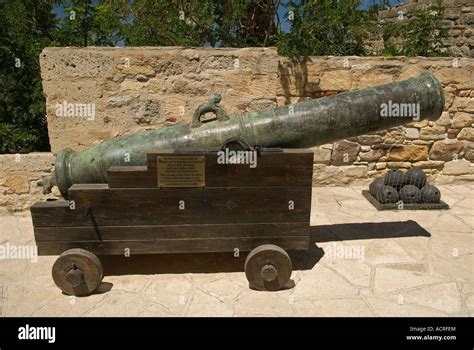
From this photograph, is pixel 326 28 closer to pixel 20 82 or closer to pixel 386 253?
pixel 386 253

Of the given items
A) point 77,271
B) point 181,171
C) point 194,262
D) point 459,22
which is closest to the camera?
point 181,171

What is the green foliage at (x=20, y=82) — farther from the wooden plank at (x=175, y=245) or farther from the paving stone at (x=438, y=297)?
the paving stone at (x=438, y=297)

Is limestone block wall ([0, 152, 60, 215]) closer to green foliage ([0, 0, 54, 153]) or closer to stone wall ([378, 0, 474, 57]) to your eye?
green foliage ([0, 0, 54, 153])

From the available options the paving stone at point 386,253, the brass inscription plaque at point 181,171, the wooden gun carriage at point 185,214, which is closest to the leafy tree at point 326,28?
the paving stone at point 386,253

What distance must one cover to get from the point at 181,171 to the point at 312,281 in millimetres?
1383

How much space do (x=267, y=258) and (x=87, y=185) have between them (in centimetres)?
142

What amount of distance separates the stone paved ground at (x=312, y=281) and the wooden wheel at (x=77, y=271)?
9 cm

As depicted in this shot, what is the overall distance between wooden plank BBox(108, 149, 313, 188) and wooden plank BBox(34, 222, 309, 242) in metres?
0.33

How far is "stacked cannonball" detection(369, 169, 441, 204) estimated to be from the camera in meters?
4.68

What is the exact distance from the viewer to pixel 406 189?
15.6ft

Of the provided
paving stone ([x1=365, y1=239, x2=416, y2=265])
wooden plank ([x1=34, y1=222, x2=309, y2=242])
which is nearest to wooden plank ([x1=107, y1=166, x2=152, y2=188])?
wooden plank ([x1=34, y1=222, x2=309, y2=242])

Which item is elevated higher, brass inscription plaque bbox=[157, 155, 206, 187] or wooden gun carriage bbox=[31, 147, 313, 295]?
brass inscription plaque bbox=[157, 155, 206, 187]

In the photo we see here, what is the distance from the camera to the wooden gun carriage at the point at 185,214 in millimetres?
2676

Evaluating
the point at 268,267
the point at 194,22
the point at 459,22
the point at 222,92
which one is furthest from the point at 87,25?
the point at 459,22
